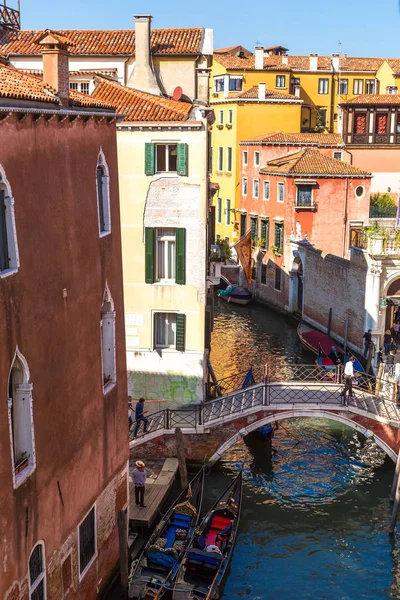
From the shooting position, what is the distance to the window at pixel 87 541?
38.5ft

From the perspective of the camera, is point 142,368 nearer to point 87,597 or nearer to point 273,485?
point 273,485

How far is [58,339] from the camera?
10516mm

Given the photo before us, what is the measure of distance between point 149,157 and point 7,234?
1018 centimetres

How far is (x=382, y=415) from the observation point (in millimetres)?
18203

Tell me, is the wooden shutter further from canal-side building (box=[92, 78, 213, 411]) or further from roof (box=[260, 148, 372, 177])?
roof (box=[260, 148, 372, 177])

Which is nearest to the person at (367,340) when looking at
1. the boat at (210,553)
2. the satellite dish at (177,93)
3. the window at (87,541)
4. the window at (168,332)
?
the window at (168,332)

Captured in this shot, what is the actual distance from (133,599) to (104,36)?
14.9 meters

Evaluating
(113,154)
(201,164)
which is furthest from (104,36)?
(113,154)

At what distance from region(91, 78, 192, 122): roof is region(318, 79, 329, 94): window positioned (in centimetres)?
3532

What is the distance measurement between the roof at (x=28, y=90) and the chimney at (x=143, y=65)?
9312 millimetres

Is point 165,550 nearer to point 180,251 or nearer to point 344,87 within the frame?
point 180,251

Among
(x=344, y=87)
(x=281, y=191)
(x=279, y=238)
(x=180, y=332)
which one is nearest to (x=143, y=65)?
(x=180, y=332)

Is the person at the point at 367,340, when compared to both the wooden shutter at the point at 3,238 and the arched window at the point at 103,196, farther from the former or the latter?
the wooden shutter at the point at 3,238

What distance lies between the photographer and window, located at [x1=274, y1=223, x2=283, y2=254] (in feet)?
122
